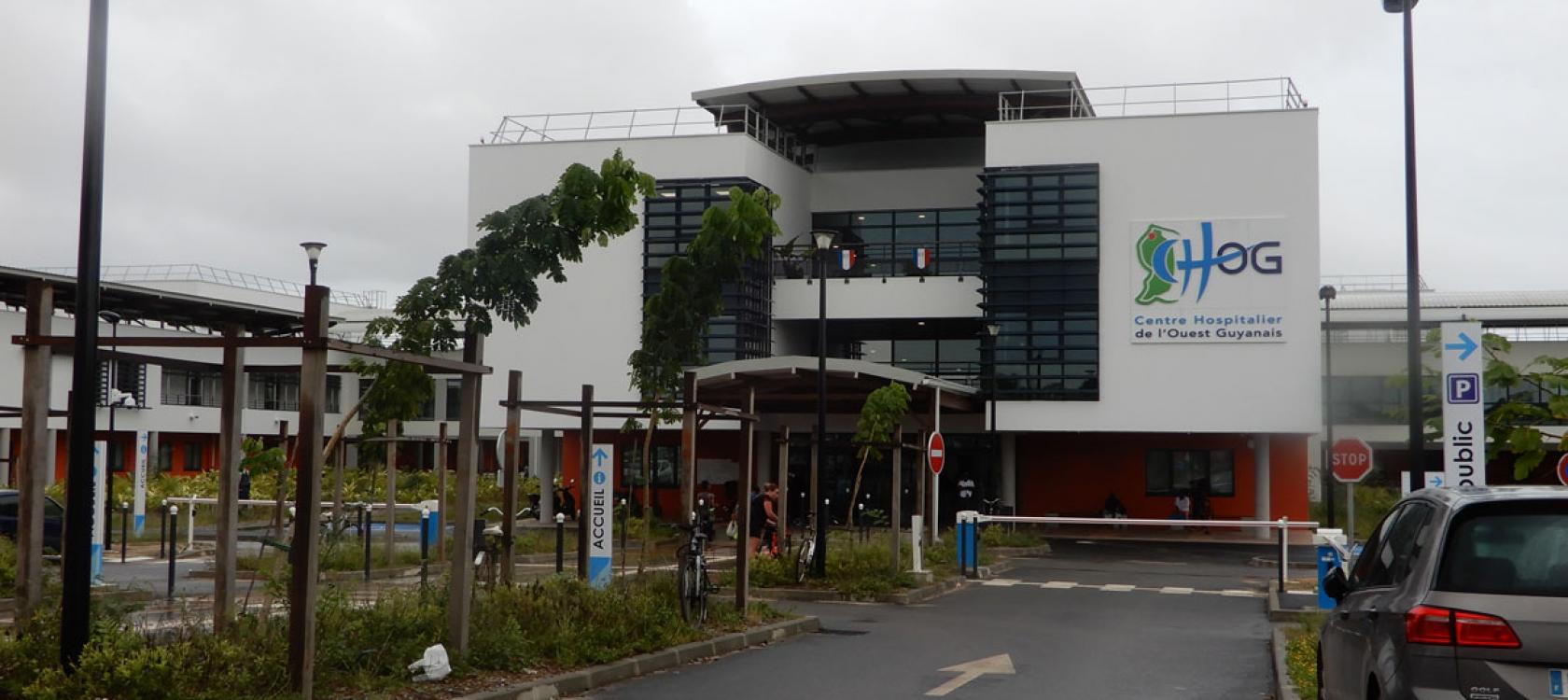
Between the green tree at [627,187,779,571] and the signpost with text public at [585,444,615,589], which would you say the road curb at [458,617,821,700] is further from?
the green tree at [627,187,779,571]

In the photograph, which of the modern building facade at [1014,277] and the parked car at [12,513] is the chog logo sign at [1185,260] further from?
the parked car at [12,513]

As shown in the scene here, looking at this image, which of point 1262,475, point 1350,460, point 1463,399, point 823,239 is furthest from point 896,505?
point 1262,475

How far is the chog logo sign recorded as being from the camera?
37.5 metres

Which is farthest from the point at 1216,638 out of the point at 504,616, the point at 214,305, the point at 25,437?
the point at 214,305

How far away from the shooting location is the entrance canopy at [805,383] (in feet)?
88.8

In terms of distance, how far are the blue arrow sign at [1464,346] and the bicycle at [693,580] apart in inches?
297

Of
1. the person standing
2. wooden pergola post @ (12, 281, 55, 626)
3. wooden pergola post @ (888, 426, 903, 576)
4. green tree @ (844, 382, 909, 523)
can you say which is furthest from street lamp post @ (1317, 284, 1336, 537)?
wooden pergola post @ (12, 281, 55, 626)

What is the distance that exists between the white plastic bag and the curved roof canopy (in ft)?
105

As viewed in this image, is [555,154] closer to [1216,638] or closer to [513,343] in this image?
[513,343]

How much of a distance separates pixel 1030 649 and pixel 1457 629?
907cm

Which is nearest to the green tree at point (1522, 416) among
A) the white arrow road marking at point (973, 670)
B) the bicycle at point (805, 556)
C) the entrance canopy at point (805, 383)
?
the white arrow road marking at point (973, 670)

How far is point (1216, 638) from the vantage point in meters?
16.3

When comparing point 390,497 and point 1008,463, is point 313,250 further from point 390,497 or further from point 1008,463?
point 1008,463

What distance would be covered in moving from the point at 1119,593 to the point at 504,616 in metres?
13.2
